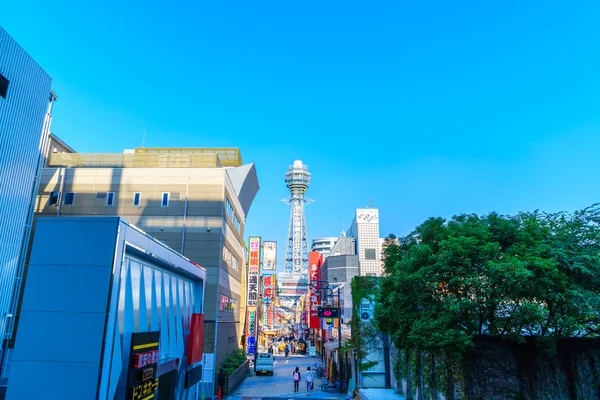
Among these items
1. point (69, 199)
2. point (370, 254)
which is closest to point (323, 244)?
point (370, 254)

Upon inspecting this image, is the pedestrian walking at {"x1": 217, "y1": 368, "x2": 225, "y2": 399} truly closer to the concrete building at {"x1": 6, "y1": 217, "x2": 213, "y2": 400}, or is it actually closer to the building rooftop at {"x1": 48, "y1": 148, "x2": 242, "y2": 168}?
the building rooftop at {"x1": 48, "y1": 148, "x2": 242, "y2": 168}

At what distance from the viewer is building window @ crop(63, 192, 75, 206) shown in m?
28.4

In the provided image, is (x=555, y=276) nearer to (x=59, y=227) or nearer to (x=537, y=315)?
(x=537, y=315)

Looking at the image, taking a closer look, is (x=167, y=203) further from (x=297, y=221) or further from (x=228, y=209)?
(x=297, y=221)

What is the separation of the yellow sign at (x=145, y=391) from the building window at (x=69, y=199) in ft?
71.5

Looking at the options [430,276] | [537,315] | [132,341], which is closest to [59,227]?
[132,341]

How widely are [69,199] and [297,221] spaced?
132235 millimetres

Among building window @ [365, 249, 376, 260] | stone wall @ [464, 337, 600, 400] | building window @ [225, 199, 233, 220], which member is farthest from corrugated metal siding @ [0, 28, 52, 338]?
building window @ [365, 249, 376, 260]

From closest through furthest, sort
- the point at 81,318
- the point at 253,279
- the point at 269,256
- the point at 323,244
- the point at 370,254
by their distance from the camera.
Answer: the point at 81,318
the point at 253,279
the point at 370,254
the point at 269,256
the point at 323,244

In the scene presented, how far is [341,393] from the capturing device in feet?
91.5

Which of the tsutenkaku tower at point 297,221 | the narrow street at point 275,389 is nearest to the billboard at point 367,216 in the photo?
the narrow street at point 275,389

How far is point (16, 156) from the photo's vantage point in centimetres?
2461

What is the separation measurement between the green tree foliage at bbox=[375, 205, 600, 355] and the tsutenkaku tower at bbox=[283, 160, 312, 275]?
142 m

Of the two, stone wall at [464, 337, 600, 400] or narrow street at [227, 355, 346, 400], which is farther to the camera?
narrow street at [227, 355, 346, 400]
